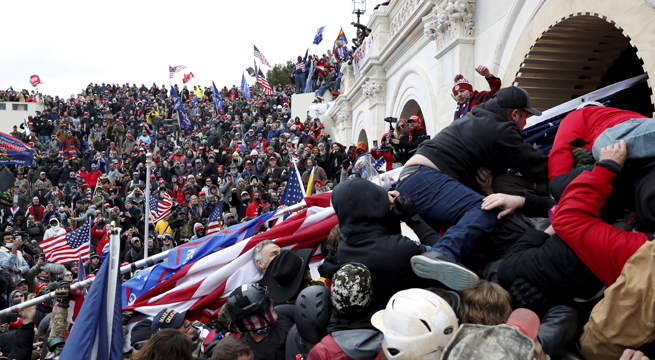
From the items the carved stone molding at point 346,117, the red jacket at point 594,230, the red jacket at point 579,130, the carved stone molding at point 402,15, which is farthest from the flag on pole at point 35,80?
the red jacket at point 594,230

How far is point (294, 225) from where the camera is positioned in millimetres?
5398

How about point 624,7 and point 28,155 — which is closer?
point 624,7

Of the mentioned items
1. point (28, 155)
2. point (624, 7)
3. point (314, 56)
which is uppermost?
point (314, 56)

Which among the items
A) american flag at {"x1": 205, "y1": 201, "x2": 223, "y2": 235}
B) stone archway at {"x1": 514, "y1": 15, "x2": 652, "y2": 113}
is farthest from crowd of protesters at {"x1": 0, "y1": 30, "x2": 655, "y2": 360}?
american flag at {"x1": 205, "y1": 201, "x2": 223, "y2": 235}

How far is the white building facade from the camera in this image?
17.5 ft

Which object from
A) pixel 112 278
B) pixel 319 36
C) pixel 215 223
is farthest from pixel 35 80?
pixel 112 278

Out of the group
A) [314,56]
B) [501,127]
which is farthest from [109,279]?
[314,56]

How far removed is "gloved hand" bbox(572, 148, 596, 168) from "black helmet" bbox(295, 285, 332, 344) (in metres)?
1.70

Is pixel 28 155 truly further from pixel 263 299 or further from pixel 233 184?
pixel 263 299

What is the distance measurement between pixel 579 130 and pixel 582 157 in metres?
0.45

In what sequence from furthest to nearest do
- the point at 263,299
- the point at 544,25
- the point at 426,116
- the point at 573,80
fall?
the point at 426,116 → the point at 573,80 → the point at 544,25 → the point at 263,299

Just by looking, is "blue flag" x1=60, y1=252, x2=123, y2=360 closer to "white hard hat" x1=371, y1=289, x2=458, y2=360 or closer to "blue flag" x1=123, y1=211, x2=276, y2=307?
"blue flag" x1=123, y1=211, x2=276, y2=307

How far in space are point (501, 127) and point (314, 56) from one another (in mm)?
26391

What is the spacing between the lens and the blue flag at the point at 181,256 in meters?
5.68
